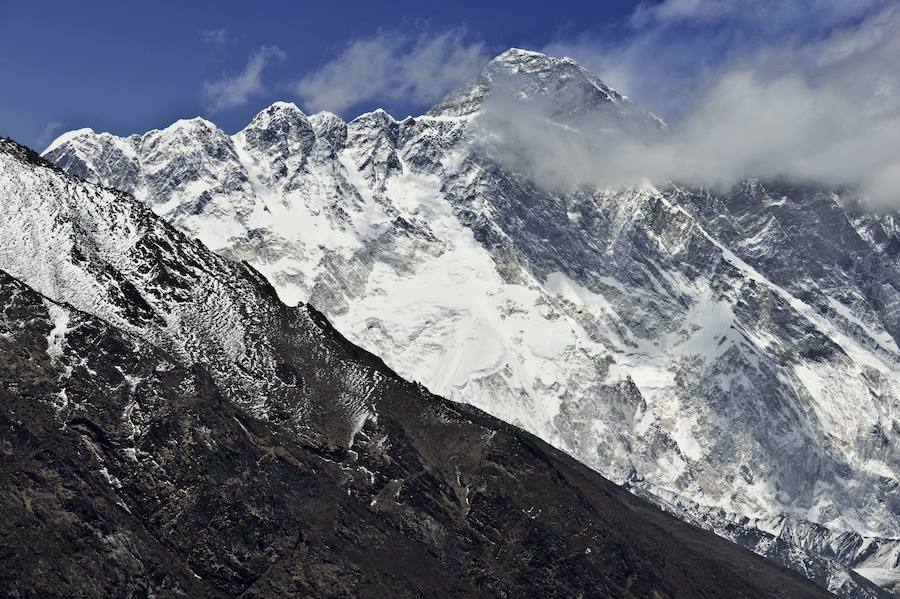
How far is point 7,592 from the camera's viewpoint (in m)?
194

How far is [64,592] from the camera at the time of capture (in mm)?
199500

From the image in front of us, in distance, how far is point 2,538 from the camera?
654 feet

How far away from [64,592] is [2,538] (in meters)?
9.93

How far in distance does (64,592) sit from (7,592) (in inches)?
318

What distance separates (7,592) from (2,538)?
8328mm
